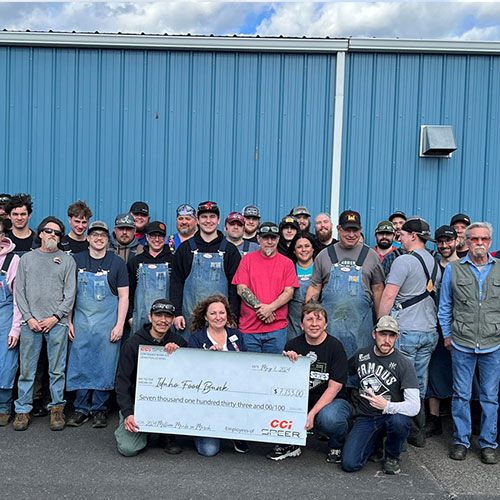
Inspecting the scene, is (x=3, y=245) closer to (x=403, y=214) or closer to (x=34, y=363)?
(x=34, y=363)

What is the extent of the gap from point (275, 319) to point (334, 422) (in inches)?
42.4

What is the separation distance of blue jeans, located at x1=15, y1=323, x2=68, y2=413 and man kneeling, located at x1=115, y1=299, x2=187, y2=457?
76cm

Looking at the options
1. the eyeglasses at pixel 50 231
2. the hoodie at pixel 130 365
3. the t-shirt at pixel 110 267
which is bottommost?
the hoodie at pixel 130 365

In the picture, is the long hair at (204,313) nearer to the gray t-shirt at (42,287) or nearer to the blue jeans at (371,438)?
the gray t-shirt at (42,287)

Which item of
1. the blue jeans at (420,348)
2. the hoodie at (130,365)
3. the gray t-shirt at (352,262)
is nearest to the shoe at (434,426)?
the blue jeans at (420,348)

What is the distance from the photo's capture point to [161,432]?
4191 millimetres

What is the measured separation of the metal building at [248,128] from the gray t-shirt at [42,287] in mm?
2297

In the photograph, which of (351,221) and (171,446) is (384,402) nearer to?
(351,221)

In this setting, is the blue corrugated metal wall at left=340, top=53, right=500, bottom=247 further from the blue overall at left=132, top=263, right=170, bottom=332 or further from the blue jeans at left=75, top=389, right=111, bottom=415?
the blue jeans at left=75, top=389, right=111, bottom=415

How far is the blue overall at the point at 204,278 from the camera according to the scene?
4.96 metres

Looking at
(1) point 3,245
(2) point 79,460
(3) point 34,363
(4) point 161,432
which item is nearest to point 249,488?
(4) point 161,432

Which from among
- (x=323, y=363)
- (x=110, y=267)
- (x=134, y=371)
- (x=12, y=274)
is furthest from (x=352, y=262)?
(x=12, y=274)

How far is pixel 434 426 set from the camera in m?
4.86

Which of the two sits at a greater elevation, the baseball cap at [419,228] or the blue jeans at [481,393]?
the baseball cap at [419,228]
